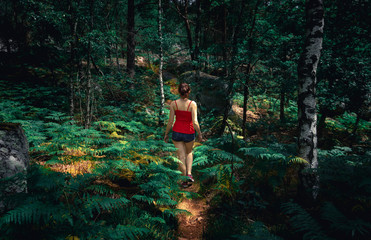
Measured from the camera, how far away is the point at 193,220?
314cm

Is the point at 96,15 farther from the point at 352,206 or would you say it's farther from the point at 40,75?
the point at 352,206

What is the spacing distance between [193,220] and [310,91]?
10.5ft

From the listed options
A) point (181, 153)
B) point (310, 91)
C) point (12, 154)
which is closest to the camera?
point (12, 154)

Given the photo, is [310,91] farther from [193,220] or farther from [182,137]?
[193,220]

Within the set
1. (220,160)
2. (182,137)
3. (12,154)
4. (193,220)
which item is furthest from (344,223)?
(12,154)

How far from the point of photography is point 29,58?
11820 millimetres

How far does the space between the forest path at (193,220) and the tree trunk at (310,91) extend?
6.51 ft

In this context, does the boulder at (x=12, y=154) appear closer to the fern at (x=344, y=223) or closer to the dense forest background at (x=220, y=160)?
the dense forest background at (x=220, y=160)

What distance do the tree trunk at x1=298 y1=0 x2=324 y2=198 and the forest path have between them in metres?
1.98

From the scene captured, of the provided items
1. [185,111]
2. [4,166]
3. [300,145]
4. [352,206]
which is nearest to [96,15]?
[185,111]

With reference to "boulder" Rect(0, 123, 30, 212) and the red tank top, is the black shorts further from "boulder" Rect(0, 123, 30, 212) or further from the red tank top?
"boulder" Rect(0, 123, 30, 212)

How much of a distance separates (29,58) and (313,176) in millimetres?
16631

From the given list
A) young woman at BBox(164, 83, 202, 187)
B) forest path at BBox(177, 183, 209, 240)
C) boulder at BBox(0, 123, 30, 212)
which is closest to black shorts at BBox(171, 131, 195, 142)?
young woman at BBox(164, 83, 202, 187)

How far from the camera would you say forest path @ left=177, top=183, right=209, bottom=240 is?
2776mm
